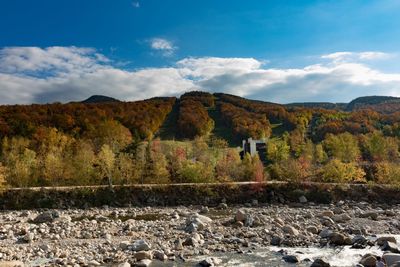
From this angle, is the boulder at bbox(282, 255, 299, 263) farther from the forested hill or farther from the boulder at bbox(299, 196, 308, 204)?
the forested hill

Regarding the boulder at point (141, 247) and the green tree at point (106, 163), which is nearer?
the boulder at point (141, 247)

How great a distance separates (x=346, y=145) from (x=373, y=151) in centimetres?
979

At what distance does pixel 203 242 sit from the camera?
98.2ft

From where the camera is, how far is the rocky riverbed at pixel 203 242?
81.3 ft

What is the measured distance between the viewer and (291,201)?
6209 centimetres

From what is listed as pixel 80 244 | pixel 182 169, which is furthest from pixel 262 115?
pixel 80 244

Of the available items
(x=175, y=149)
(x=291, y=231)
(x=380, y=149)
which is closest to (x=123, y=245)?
(x=291, y=231)

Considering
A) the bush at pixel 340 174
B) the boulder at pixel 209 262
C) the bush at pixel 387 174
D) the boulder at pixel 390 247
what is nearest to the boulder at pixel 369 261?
the boulder at pixel 390 247

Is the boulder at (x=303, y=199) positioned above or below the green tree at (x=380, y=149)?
below

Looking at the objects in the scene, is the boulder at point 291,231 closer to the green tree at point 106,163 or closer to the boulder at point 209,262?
the boulder at point 209,262

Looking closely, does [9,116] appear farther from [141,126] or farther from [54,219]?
[54,219]

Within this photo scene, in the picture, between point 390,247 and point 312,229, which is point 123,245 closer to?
point 312,229

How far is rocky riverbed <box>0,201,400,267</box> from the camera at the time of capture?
24.8 m

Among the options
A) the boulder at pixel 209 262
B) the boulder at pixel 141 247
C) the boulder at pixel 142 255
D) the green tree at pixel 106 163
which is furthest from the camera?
the green tree at pixel 106 163
